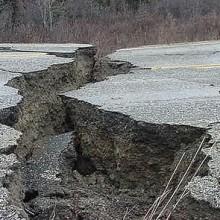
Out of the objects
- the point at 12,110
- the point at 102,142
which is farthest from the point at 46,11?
the point at 102,142

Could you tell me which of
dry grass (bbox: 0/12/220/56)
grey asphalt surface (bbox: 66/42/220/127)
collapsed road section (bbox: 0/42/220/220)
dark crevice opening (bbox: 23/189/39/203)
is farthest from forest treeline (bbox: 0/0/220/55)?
dark crevice opening (bbox: 23/189/39/203)

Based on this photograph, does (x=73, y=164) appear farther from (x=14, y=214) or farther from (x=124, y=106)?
(x=14, y=214)

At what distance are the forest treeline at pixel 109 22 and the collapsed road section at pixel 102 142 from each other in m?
3.99

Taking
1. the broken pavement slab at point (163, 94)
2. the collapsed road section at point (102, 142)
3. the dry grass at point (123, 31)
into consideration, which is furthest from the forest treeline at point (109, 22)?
the collapsed road section at point (102, 142)

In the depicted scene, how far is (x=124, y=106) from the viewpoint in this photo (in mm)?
3773

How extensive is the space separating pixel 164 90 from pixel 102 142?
4.25ft

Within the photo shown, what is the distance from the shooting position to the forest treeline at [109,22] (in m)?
10.9

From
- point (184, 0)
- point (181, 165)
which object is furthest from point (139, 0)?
point (181, 165)

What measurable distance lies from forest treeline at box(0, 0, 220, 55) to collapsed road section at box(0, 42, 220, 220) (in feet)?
13.1

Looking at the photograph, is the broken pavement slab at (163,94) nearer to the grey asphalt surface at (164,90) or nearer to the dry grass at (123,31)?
the grey asphalt surface at (164,90)

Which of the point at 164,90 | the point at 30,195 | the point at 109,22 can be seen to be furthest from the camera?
the point at 109,22

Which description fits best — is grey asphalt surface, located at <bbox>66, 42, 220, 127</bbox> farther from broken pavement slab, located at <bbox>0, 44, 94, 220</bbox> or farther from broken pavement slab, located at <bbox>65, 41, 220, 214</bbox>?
broken pavement slab, located at <bbox>0, 44, 94, 220</bbox>

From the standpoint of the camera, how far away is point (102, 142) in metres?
3.42

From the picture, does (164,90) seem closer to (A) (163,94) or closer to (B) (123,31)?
(A) (163,94)
